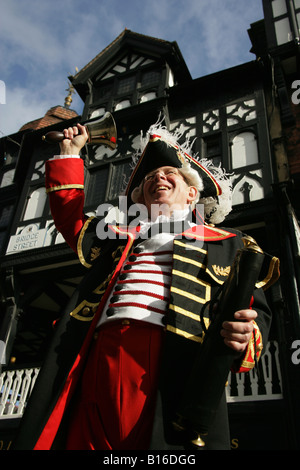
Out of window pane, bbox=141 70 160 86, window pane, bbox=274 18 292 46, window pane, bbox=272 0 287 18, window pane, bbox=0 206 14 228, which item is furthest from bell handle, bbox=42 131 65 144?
window pane, bbox=272 0 287 18

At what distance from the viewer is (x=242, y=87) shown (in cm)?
973

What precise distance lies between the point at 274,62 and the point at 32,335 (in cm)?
1045

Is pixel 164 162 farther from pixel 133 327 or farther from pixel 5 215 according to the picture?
pixel 5 215

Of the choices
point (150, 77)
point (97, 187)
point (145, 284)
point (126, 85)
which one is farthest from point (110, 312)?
point (126, 85)

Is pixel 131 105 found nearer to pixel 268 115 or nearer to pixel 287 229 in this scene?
pixel 268 115

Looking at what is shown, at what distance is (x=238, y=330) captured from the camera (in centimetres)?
172

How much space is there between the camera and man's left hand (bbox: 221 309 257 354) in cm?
172

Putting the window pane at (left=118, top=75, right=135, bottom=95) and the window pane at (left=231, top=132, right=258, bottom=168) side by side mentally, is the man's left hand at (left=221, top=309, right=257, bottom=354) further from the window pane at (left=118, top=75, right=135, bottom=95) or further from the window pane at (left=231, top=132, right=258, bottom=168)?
the window pane at (left=118, top=75, right=135, bottom=95)

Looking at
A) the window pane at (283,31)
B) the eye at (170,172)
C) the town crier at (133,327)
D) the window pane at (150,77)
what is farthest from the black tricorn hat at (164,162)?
the window pane at (150,77)

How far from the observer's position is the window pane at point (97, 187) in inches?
382

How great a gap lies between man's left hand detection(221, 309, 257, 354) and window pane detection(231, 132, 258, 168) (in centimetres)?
713

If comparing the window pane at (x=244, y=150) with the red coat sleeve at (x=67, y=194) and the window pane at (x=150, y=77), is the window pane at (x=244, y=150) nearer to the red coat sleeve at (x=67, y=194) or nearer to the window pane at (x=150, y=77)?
the window pane at (x=150, y=77)

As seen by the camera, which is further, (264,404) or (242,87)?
(242,87)

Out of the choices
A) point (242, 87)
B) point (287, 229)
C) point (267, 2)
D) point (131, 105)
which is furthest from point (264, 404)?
point (267, 2)
